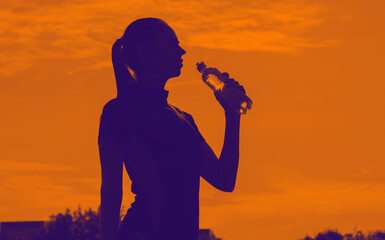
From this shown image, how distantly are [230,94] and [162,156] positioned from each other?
0.86 m

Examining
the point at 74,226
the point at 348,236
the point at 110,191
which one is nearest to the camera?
the point at 110,191

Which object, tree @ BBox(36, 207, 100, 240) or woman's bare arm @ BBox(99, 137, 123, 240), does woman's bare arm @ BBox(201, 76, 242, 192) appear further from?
tree @ BBox(36, 207, 100, 240)

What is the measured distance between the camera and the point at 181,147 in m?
9.53

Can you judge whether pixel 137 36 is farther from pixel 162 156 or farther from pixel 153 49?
pixel 162 156

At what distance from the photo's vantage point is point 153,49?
9.57m

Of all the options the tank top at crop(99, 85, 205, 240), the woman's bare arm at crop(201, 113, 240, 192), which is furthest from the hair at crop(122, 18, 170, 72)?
the woman's bare arm at crop(201, 113, 240, 192)

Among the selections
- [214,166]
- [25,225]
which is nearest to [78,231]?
Result: [25,225]

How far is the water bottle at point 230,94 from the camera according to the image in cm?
961

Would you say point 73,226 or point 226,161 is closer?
point 226,161

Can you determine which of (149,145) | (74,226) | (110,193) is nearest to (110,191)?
(110,193)

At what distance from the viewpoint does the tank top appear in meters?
9.38

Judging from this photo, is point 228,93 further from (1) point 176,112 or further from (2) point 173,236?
(2) point 173,236

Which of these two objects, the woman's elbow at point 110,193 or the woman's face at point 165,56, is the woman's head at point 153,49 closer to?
the woman's face at point 165,56

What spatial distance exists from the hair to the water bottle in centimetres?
65
